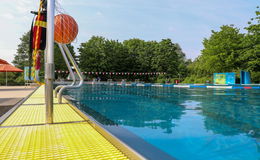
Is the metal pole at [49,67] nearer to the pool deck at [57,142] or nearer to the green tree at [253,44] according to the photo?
the pool deck at [57,142]

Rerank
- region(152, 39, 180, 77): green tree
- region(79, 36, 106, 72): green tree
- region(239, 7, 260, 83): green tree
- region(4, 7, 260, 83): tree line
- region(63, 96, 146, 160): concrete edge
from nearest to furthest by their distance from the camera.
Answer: region(63, 96, 146, 160): concrete edge < region(239, 7, 260, 83): green tree < region(4, 7, 260, 83): tree line < region(152, 39, 180, 77): green tree < region(79, 36, 106, 72): green tree

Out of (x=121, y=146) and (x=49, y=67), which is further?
(x=49, y=67)

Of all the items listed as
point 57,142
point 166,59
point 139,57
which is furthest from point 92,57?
point 57,142

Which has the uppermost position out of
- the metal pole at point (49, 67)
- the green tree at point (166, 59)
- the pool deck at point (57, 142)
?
the green tree at point (166, 59)

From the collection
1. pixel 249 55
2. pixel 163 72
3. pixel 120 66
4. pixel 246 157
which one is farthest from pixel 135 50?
pixel 246 157

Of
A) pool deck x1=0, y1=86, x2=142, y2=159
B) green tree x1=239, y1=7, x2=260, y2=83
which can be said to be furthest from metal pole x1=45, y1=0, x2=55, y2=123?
green tree x1=239, y1=7, x2=260, y2=83

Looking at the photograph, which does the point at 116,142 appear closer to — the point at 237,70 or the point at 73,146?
the point at 73,146

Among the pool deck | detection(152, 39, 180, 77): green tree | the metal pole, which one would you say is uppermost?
detection(152, 39, 180, 77): green tree

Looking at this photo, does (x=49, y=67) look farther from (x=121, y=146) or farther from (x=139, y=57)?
(x=139, y=57)

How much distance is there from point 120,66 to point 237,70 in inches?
890

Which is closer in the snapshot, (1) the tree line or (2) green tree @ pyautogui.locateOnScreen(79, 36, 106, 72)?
(1) the tree line

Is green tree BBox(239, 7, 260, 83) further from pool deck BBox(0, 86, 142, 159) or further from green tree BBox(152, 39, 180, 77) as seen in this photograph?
pool deck BBox(0, 86, 142, 159)

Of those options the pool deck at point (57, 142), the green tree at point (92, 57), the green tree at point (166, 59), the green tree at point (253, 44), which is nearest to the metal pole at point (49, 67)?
the pool deck at point (57, 142)

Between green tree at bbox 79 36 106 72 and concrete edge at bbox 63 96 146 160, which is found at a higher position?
green tree at bbox 79 36 106 72
